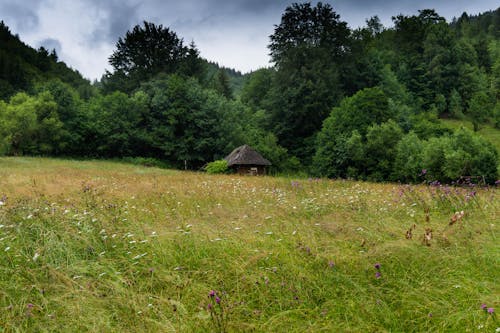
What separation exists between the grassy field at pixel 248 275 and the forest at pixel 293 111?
24333 mm

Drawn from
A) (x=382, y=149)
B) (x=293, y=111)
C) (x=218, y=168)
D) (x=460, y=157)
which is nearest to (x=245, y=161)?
(x=218, y=168)

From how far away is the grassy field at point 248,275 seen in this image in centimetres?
255

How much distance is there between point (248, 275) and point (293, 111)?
135 ft

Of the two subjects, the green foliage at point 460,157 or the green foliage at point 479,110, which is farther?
the green foliage at point 479,110

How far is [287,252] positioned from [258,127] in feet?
140

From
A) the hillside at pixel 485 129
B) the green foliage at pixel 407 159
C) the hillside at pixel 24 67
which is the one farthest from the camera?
the hillside at pixel 24 67

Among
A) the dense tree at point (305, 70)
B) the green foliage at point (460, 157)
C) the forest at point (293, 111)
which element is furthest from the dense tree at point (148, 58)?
the green foliage at point (460, 157)

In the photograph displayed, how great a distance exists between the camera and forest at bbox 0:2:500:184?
3089cm

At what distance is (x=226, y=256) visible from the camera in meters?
3.74

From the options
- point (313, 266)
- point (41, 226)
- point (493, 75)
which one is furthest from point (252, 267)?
point (493, 75)

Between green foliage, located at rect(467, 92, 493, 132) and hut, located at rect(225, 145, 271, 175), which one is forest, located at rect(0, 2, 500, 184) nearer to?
green foliage, located at rect(467, 92, 493, 132)

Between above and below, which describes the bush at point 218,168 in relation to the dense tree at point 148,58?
below

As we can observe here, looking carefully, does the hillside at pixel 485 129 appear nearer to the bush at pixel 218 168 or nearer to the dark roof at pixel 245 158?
the dark roof at pixel 245 158

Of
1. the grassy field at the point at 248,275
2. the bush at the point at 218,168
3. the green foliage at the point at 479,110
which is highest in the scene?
the green foliage at the point at 479,110
